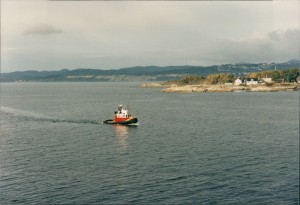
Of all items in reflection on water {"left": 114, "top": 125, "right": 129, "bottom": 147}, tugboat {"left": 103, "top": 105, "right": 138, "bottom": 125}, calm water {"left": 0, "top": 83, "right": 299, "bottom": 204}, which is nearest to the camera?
calm water {"left": 0, "top": 83, "right": 299, "bottom": 204}

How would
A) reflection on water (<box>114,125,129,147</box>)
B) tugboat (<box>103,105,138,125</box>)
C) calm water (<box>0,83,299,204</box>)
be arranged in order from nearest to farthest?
calm water (<box>0,83,299,204</box>)
reflection on water (<box>114,125,129,147</box>)
tugboat (<box>103,105,138,125</box>)

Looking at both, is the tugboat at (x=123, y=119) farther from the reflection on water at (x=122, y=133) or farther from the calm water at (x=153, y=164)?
the calm water at (x=153, y=164)

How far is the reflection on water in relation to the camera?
72387mm

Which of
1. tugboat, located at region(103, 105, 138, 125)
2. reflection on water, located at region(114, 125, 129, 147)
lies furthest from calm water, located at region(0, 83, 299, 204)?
tugboat, located at region(103, 105, 138, 125)

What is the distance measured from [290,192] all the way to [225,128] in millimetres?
45896

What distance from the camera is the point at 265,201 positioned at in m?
39.3

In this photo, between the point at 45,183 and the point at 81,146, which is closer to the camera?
the point at 45,183

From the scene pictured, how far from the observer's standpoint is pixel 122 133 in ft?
275

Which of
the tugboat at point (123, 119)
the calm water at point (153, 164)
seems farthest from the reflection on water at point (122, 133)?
the tugboat at point (123, 119)

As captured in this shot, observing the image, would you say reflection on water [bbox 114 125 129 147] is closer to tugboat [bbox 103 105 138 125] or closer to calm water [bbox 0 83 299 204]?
calm water [bbox 0 83 299 204]

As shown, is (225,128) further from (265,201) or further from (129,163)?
(265,201)

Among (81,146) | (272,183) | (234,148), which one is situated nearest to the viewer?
(272,183)

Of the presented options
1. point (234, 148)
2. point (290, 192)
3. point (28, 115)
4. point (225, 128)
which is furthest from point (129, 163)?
point (28, 115)

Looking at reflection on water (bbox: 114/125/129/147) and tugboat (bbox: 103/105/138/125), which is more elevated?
tugboat (bbox: 103/105/138/125)
